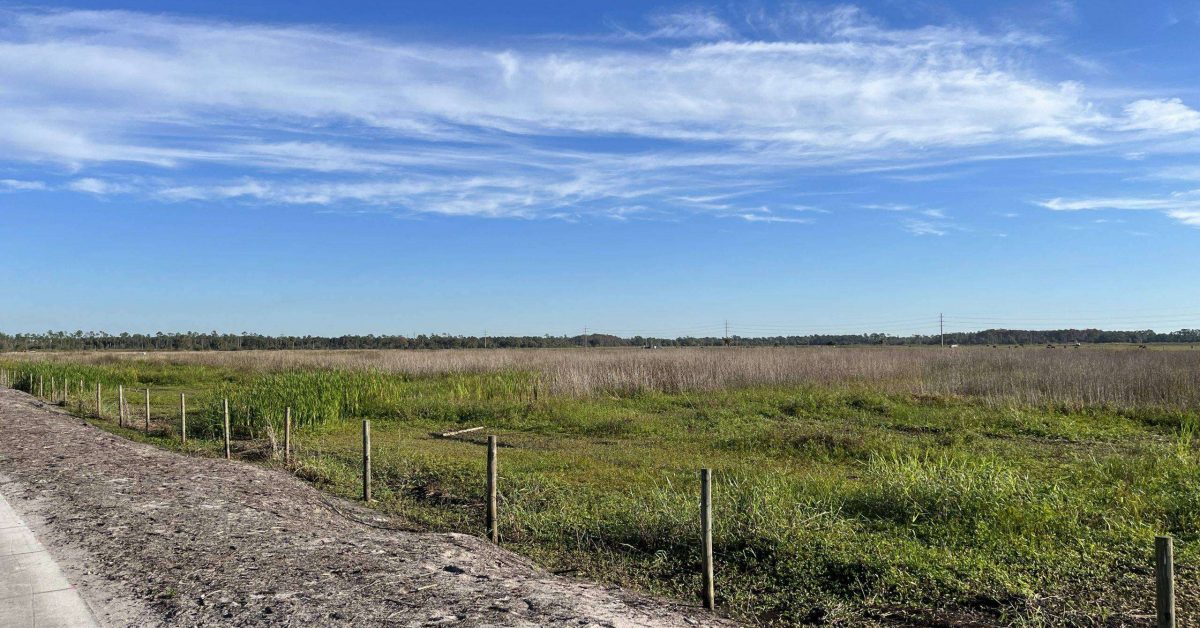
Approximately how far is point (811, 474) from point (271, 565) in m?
6.19

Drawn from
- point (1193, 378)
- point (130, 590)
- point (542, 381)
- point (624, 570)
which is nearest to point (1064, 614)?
point (624, 570)

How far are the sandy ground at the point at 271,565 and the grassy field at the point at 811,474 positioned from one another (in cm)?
76

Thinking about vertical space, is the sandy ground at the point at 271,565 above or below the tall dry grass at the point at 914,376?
below

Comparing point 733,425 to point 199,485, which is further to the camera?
point 733,425

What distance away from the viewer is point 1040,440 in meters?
12.4

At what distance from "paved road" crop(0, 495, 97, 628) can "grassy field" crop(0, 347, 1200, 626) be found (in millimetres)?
2947

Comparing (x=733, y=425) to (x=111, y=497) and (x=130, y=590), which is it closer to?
(x=111, y=497)

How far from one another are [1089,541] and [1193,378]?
47.6 feet

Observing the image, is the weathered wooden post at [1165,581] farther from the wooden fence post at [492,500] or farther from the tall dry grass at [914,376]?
the tall dry grass at [914,376]

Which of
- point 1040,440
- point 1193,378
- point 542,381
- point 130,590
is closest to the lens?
point 130,590

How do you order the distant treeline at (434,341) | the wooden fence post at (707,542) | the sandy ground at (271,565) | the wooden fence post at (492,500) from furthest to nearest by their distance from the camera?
the distant treeline at (434,341) → the wooden fence post at (492,500) → the wooden fence post at (707,542) → the sandy ground at (271,565)

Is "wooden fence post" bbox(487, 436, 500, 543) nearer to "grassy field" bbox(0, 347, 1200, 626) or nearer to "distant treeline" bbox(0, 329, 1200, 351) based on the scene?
"grassy field" bbox(0, 347, 1200, 626)

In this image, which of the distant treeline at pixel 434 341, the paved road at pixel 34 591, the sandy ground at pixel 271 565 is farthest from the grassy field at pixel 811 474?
the distant treeline at pixel 434 341

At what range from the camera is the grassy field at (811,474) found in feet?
16.8
